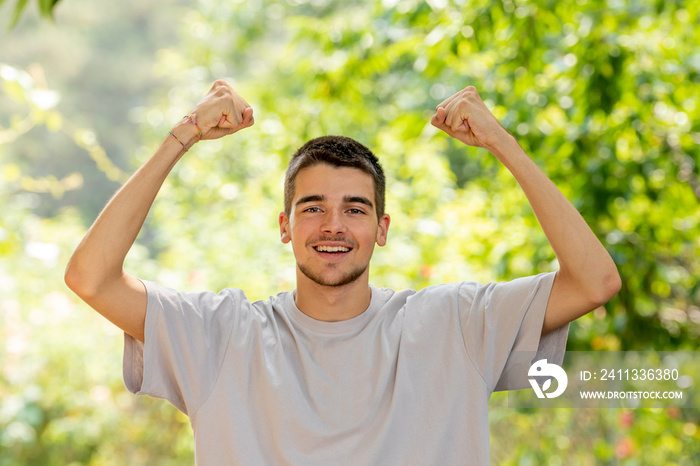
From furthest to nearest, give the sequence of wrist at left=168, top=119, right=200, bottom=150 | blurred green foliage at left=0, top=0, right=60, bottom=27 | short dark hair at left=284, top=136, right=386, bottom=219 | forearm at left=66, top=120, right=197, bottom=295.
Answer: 1. short dark hair at left=284, top=136, right=386, bottom=219
2. wrist at left=168, top=119, right=200, bottom=150
3. forearm at left=66, top=120, right=197, bottom=295
4. blurred green foliage at left=0, top=0, right=60, bottom=27

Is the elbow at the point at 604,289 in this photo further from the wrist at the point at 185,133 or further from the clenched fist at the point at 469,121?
the wrist at the point at 185,133

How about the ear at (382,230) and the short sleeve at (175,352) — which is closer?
the short sleeve at (175,352)

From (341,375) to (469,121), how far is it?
0.56 m

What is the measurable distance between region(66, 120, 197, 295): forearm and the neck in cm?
36

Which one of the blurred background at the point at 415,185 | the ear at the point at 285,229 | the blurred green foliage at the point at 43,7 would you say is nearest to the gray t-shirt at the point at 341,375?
the ear at the point at 285,229

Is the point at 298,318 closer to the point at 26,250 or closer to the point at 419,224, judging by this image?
the point at 419,224

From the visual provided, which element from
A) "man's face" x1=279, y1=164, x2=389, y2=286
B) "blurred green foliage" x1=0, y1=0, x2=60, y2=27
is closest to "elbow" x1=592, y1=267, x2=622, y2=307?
"man's face" x1=279, y1=164, x2=389, y2=286

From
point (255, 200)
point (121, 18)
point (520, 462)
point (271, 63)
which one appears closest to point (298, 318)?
point (520, 462)

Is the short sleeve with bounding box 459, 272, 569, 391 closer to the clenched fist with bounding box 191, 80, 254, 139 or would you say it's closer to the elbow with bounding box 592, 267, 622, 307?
the elbow with bounding box 592, 267, 622, 307

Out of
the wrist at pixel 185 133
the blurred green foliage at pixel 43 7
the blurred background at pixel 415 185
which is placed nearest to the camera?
the blurred green foliage at pixel 43 7

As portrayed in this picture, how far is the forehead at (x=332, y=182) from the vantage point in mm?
1501

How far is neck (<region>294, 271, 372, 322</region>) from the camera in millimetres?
1478

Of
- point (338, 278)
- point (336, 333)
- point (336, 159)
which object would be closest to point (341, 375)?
point (336, 333)

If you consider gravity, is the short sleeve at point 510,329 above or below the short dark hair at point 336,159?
below
